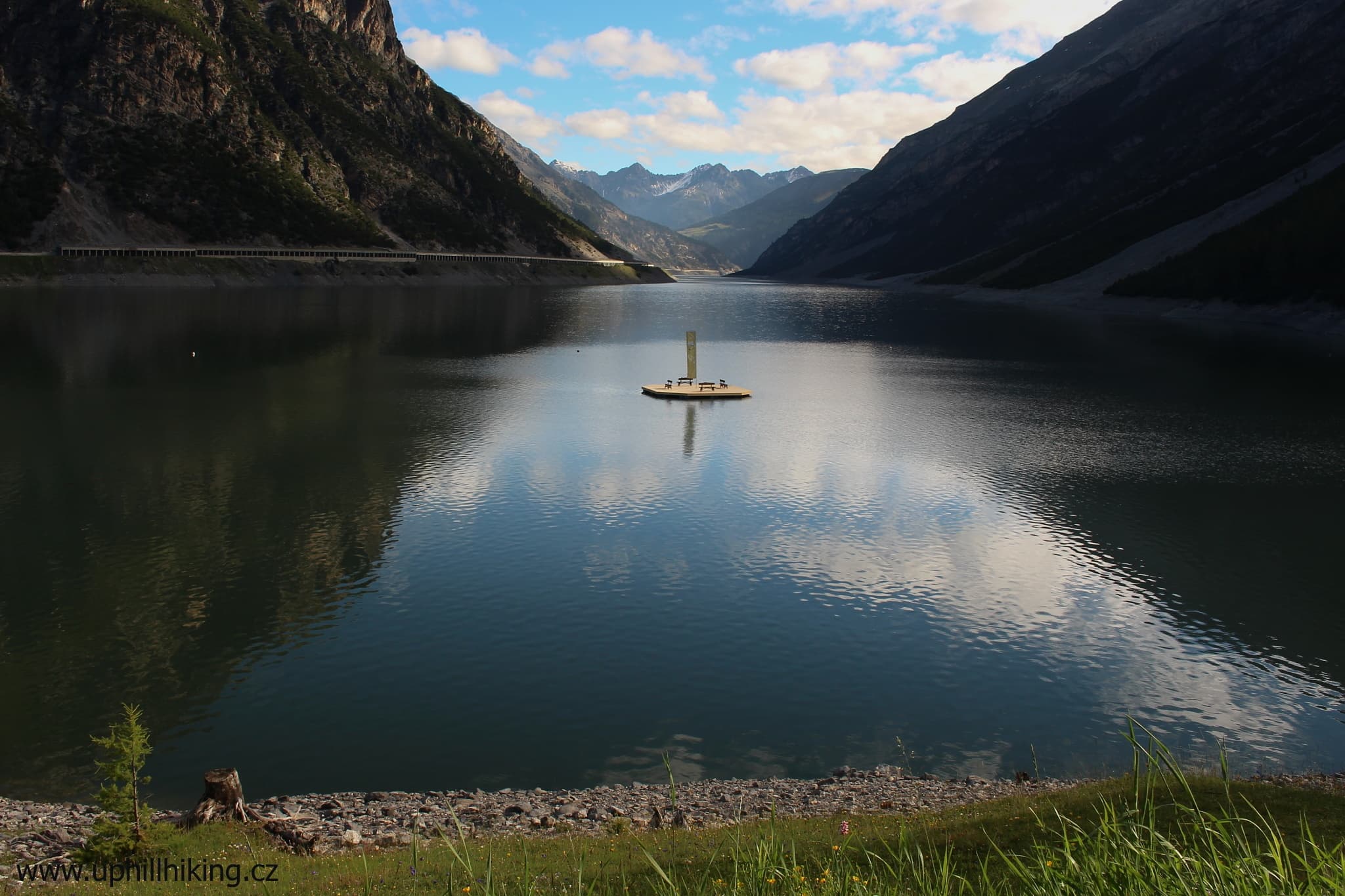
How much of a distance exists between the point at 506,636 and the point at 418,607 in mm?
4829

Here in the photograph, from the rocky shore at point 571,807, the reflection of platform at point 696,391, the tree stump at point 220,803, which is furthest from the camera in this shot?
the reflection of platform at point 696,391

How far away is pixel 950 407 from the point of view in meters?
93.5

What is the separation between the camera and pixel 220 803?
23047 millimetres

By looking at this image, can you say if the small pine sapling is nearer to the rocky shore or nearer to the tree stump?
the tree stump

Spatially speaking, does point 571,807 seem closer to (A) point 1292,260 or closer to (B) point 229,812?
(B) point 229,812

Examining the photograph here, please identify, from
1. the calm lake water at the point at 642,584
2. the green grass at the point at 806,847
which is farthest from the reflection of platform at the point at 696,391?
the green grass at the point at 806,847

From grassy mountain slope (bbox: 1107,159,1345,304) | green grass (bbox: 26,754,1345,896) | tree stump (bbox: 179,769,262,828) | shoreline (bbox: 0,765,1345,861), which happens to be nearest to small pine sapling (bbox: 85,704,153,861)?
green grass (bbox: 26,754,1345,896)

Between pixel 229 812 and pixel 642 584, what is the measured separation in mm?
22902

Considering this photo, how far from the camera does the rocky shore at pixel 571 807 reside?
23172 millimetres

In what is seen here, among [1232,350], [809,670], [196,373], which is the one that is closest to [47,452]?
[196,373]

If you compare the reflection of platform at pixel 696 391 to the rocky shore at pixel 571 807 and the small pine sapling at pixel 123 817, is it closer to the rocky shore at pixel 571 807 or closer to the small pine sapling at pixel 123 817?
the rocky shore at pixel 571 807

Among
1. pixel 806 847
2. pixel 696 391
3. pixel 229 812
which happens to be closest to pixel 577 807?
pixel 806 847

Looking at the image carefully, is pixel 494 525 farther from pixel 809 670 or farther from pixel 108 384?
pixel 108 384

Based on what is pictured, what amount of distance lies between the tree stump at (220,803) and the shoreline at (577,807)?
0.77m
